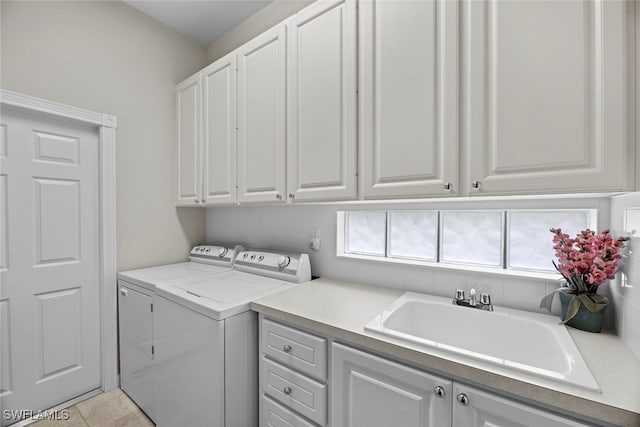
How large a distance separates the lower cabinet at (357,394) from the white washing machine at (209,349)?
9cm

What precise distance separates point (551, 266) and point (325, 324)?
106cm

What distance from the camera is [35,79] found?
1.74 meters

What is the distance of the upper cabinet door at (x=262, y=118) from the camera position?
5.41 ft

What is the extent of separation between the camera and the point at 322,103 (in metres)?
1.47

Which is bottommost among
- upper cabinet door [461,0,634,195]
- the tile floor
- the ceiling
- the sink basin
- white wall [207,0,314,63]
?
the tile floor

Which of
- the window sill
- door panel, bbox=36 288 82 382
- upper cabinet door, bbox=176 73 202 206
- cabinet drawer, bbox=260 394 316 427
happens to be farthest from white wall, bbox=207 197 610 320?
door panel, bbox=36 288 82 382

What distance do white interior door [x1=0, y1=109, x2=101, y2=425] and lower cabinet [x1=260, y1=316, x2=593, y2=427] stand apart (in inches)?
61.6

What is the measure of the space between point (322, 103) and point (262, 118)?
0.47 metres

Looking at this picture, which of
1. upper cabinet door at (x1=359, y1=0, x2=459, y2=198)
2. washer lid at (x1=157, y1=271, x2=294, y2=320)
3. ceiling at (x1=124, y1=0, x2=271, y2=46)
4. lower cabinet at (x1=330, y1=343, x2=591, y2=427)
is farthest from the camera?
ceiling at (x1=124, y1=0, x2=271, y2=46)

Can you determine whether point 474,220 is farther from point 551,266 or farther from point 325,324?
point 325,324

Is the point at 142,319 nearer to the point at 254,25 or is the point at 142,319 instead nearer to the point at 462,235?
the point at 462,235

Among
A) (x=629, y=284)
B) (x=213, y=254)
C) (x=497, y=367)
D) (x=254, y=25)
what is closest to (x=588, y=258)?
(x=629, y=284)

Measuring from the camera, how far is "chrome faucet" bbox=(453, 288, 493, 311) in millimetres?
1205

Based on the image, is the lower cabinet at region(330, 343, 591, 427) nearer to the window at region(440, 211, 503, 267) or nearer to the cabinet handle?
the cabinet handle
